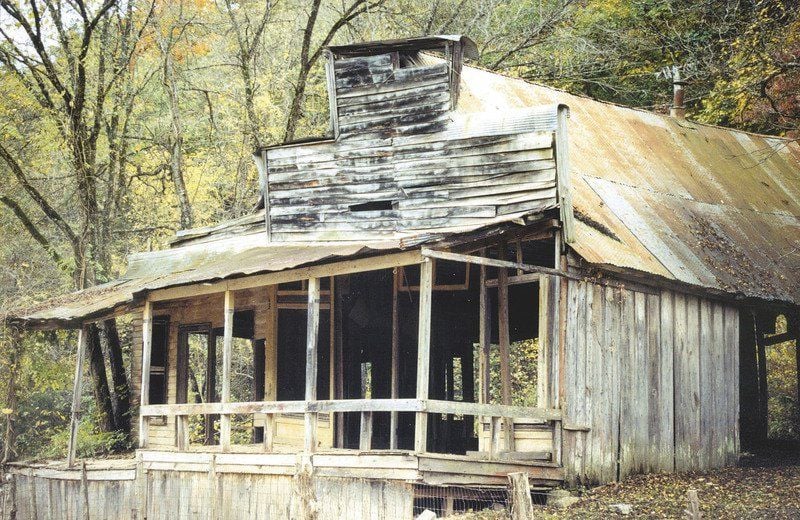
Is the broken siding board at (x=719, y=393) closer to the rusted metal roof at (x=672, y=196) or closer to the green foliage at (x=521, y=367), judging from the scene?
the rusted metal roof at (x=672, y=196)

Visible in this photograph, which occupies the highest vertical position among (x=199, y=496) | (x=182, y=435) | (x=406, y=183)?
(x=406, y=183)

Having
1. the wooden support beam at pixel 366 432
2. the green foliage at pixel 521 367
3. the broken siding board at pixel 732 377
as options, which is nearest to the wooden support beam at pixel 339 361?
the wooden support beam at pixel 366 432

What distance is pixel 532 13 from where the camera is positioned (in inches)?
1190

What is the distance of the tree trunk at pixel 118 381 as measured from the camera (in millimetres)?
24000

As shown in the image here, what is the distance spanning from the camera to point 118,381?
80.9 ft

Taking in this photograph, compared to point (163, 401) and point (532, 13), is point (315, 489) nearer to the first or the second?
point (163, 401)

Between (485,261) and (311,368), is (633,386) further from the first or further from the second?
(311,368)

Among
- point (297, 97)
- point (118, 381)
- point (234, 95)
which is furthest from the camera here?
point (234, 95)

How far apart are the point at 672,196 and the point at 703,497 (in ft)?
21.5

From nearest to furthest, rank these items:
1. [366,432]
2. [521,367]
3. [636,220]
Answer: [366,432] → [636,220] → [521,367]

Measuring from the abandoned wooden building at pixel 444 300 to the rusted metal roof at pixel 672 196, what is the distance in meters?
0.07

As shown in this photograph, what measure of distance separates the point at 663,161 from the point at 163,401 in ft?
36.8

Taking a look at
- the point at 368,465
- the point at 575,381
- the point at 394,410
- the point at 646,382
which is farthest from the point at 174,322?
the point at 646,382

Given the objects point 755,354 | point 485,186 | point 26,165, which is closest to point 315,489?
point 485,186
